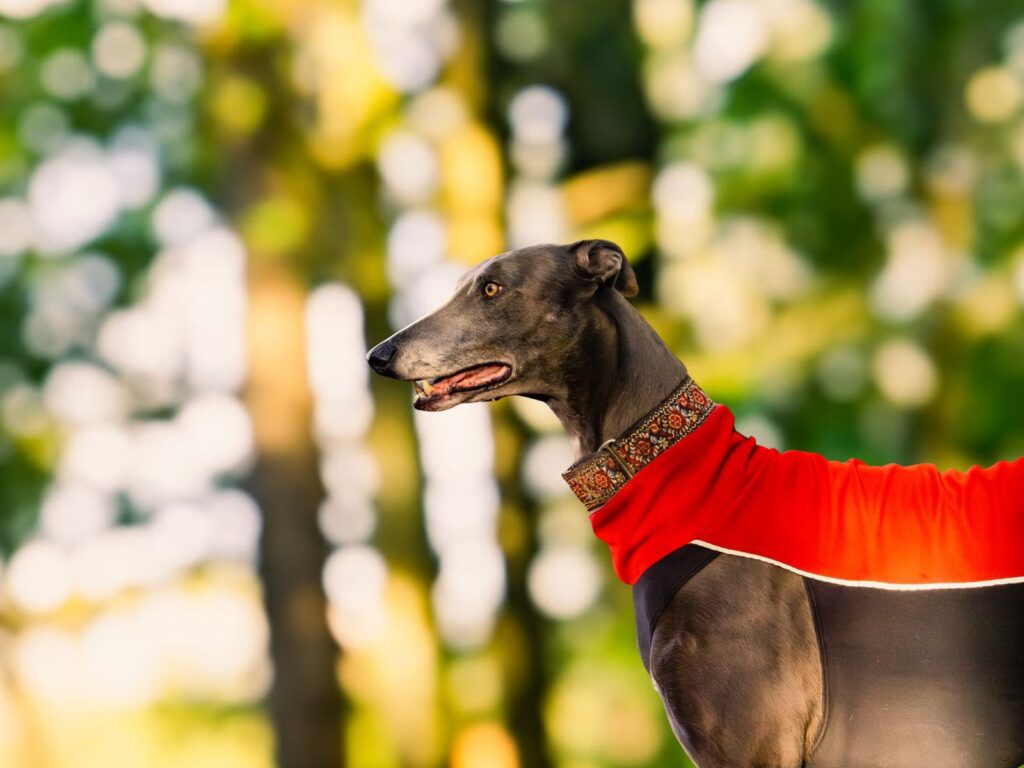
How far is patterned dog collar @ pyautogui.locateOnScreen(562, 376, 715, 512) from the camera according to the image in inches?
140

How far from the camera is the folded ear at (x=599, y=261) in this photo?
12.5 feet

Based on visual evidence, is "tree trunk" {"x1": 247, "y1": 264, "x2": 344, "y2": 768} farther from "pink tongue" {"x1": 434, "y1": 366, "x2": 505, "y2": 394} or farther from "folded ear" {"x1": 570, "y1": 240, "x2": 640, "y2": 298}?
"folded ear" {"x1": 570, "y1": 240, "x2": 640, "y2": 298}

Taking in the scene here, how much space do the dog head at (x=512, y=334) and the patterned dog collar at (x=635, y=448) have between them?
296 millimetres

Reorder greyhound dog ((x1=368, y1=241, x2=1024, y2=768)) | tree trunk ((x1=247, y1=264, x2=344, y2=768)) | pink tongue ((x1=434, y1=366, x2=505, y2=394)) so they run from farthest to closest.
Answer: tree trunk ((x1=247, y1=264, x2=344, y2=768)) < pink tongue ((x1=434, y1=366, x2=505, y2=394)) < greyhound dog ((x1=368, y1=241, x2=1024, y2=768))

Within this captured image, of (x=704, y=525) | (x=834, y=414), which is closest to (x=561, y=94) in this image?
(x=834, y=414)

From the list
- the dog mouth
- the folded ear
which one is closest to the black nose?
the dog mouth

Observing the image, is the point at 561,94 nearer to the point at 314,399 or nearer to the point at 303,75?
the point at 303,75

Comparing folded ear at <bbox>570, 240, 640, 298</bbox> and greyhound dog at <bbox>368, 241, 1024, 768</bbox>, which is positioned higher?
folded ear at <bbox>570, 240, 640, 298</bbox>

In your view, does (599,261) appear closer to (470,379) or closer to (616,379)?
(616,379)

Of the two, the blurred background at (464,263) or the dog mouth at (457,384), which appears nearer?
the dog mouth at (457,384)

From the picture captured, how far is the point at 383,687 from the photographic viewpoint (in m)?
8.61

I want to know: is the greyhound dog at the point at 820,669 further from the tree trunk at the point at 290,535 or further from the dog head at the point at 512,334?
the tree trunk at the point at 290,535

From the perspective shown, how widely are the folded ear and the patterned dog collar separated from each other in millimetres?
467

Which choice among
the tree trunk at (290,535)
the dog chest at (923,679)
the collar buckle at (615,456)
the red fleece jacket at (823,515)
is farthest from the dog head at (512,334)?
the tree trunk at (290,535)
